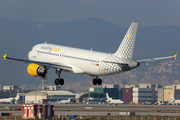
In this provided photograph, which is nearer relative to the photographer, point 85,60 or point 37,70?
point 85,60

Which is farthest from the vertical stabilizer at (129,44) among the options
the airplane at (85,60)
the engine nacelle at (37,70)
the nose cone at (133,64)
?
the engine nacelle at (37,70)

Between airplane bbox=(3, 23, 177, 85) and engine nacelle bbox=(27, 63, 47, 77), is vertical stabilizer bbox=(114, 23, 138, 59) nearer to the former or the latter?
airplane bbox=(3, 23, 177, 85)

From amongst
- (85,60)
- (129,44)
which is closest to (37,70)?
(85,60)

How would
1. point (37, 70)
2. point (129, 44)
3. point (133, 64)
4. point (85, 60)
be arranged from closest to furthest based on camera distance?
1. point (133, 64)
2. point (129, 44)
3. point (85, 60)
4. point (37, 70)

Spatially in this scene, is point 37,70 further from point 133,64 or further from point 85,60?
point 133,64

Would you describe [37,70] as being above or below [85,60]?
below

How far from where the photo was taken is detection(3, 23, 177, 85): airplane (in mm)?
70688

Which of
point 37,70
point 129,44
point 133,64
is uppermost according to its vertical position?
point 129,44

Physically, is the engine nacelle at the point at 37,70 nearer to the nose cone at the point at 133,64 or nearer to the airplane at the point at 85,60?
the airplane at the point at 85,60

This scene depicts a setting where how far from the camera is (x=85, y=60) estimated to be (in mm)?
74188

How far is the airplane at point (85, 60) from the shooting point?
70.7m

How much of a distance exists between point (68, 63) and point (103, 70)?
29.0 ft

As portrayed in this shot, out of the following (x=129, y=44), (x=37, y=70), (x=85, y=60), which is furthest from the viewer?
(x=37, y=70)

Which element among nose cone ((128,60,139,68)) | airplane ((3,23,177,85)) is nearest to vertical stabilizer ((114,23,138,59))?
airplane ((3,23,177,85))
